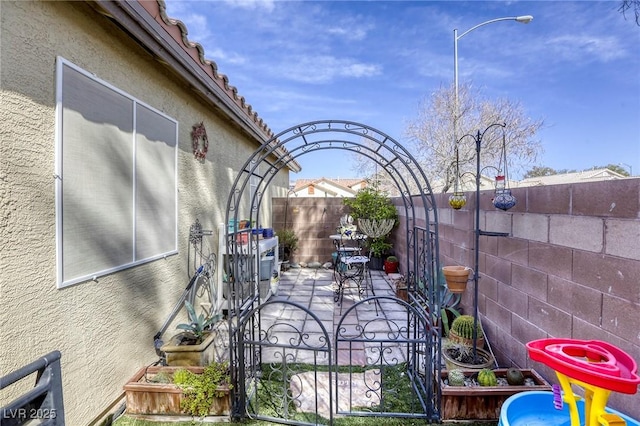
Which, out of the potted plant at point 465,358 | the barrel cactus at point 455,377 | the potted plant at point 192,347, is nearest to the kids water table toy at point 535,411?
the barrel cactus at point 455,377

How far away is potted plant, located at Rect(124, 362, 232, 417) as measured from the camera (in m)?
2.27

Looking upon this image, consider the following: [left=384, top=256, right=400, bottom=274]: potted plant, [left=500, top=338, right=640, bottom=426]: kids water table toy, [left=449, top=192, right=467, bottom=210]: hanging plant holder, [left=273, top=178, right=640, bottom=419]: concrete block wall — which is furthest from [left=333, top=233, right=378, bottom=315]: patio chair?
[left=500, top=338, right=640, bottom=426]: kids water table toy

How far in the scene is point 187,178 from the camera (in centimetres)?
360

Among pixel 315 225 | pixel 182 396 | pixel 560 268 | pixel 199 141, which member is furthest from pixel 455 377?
pixel 315 225

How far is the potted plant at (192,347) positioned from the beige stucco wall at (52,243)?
0.79 feet

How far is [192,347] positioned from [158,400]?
0.44 meters

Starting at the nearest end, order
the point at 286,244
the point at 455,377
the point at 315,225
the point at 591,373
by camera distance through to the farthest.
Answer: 1. the point at 591,373
2. the point at 455,377
3. the point at 286,244
4. the point at 315,225

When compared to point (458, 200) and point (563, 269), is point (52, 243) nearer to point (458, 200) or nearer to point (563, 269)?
point (563, 269)

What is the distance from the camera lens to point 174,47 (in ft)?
8.73

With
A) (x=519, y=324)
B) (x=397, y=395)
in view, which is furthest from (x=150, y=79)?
(x=519, y=324)

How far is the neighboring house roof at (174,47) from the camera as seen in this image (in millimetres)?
2082

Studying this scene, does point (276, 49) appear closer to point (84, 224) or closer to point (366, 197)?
point (366, 197)

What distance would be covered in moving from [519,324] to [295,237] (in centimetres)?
573

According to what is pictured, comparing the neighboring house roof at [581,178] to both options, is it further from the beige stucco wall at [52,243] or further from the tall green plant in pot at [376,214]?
the beige stucco wall at [52,243]
